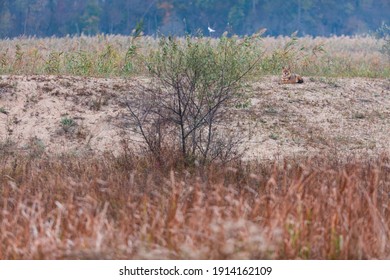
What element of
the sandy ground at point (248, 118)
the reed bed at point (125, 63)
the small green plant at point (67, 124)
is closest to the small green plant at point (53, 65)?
the reed bed at point (125, 63)

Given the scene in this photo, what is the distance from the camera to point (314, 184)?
770cm

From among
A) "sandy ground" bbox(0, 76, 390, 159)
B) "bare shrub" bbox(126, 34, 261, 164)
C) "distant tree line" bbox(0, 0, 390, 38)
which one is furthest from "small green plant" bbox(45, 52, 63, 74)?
"distant tree line" bbox(0, 0, 390, 38)

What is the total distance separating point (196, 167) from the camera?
9617mm

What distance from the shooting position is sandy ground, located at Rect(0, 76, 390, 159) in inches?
522

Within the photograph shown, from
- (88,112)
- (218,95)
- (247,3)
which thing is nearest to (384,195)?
(218,95)

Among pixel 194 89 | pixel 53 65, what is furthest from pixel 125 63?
pixel 194 89

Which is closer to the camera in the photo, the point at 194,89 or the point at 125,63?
the point at 194,89

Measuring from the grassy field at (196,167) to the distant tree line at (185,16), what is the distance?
25790 mm

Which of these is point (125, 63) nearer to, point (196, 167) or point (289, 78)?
point (289, 78)

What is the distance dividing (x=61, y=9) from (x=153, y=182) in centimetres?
4413

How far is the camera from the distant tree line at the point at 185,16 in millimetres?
48281

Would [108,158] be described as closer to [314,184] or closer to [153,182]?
[153,182]

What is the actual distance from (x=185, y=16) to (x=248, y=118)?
1392 inches

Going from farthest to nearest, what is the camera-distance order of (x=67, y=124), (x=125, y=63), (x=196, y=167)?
(x=125, y=63)
(x=67, y=124)
(x=196, y=167)
